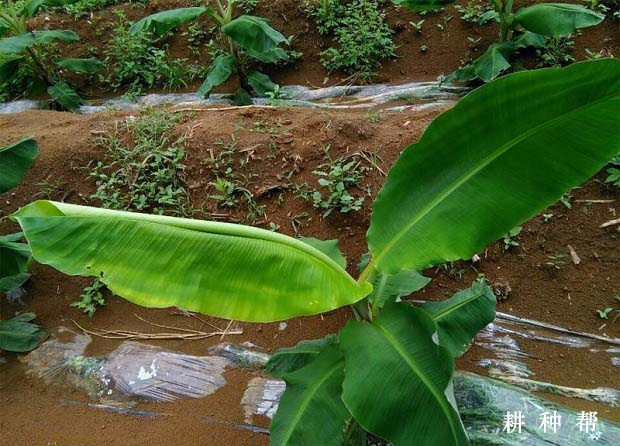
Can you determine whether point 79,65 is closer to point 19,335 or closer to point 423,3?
point 19,335

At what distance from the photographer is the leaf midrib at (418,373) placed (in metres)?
1.55

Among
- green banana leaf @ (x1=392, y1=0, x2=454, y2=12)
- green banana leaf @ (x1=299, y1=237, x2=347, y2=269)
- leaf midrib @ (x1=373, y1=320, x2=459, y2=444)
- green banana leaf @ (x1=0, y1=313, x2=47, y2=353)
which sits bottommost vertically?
green banana leaf @ (x1=0, y1=313, x2=47, y2=353)

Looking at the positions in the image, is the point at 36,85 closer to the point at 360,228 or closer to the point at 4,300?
the point at 4,300

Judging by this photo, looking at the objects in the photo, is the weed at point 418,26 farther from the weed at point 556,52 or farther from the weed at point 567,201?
the weed at point 567,201

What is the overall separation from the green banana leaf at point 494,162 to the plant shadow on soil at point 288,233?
104cm

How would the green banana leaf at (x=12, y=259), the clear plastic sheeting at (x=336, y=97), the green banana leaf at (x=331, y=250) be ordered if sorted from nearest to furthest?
the green banana leaf at (x=331, y=250), the green banana leaf at (x=12, y=259), the clear plastic sheeting at (x=336, y=97)

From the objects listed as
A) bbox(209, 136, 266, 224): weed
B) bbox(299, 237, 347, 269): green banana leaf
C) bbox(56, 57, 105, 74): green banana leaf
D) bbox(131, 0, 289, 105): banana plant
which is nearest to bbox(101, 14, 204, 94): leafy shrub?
bbox(56, 57, 105, 74): green banana leaf

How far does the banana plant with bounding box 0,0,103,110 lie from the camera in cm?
486

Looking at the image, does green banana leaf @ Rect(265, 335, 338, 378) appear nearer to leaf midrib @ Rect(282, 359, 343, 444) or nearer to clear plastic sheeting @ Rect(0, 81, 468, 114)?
leaf midrib @ Rect(282, 359, 343, 444)

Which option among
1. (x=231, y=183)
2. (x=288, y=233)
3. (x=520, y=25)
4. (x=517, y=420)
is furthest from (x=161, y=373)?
(x=520, y=25)

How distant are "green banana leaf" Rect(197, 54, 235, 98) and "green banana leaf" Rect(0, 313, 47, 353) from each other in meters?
2.72

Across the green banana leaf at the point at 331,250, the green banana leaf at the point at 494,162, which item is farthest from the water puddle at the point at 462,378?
the green banana leaf at the point at 494,162

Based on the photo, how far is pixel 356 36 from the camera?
202 inches

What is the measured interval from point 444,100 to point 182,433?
349 cm
